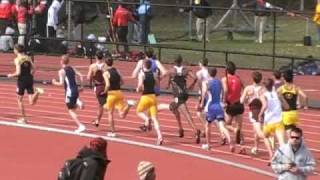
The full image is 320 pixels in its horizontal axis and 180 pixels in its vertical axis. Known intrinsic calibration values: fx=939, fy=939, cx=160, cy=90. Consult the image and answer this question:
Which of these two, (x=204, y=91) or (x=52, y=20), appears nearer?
(x=204, y=91)

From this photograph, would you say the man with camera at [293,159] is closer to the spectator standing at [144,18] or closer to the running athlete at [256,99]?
the running athlete at [256,99]

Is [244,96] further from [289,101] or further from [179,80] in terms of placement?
[179,80]

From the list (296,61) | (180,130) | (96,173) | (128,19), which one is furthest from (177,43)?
(96,173)

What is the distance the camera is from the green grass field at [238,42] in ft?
99.0

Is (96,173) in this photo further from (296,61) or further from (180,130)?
(296,61)

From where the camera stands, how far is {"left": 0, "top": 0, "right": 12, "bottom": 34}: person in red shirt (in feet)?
114

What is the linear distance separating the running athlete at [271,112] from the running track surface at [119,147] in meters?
0.66

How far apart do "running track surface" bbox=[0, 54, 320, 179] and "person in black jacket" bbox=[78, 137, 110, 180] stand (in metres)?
6.15

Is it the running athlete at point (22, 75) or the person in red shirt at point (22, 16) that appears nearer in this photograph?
the running athlete at point (22, 75)

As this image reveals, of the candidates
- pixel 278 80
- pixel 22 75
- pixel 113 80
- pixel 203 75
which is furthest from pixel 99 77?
pixel 278 80

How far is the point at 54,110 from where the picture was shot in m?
23.1

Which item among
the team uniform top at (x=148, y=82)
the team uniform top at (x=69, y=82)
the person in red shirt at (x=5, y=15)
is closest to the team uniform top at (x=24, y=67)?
the team uniform top at (x=69, y=82)

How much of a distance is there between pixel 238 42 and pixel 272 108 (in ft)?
63.8

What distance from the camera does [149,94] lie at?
60.7 feet
